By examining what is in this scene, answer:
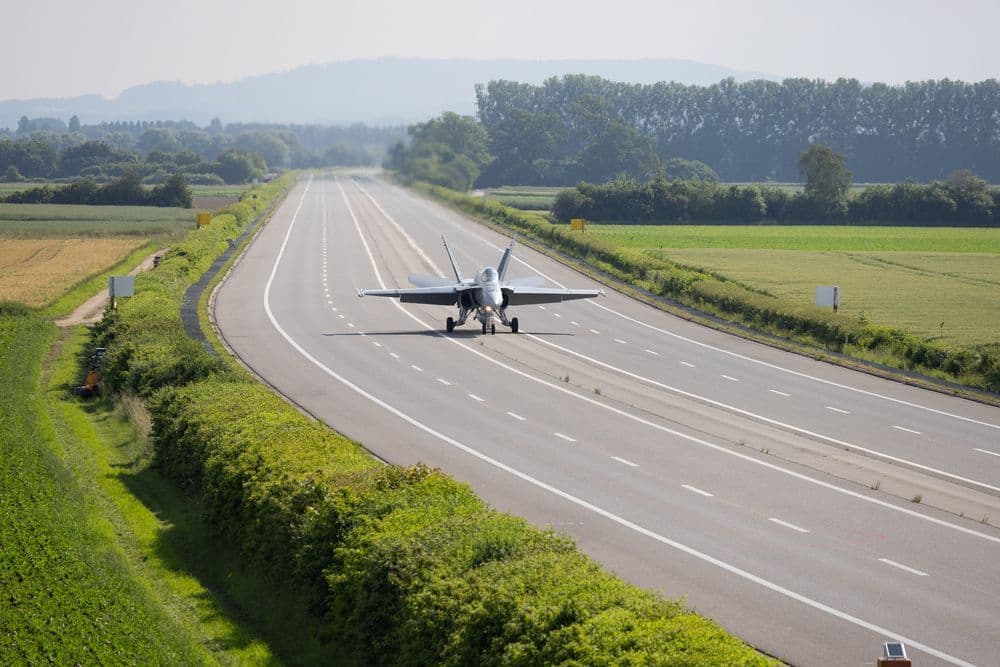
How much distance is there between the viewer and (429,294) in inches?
2105

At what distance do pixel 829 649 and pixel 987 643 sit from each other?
242 cm

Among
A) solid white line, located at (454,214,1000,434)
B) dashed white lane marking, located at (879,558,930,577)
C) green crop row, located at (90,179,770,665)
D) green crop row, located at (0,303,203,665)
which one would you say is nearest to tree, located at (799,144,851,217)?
solid white line, located at (454,214,1000,434)

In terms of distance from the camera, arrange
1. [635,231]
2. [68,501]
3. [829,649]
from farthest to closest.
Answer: [635,231], [68,501], [829,649]

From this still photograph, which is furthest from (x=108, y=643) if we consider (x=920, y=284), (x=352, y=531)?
(x=920, y=284)

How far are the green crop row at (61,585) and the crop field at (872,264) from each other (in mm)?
38767

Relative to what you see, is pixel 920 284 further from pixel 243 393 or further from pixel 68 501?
pixel 68 501

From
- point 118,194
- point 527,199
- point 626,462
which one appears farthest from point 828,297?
Result: point 527,199

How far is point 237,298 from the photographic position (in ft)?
210

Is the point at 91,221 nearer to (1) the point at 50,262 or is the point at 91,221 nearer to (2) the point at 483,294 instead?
(1) the point at 50,262

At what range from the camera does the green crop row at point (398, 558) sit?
13.9m

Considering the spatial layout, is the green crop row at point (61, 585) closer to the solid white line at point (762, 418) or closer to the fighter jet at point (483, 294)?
the solid white line at point (762, 418)

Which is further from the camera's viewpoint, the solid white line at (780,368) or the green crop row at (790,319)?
the green crop row at (790,319)

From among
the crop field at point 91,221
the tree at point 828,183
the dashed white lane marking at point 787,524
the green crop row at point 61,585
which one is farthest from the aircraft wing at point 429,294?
the tree at point 828,183

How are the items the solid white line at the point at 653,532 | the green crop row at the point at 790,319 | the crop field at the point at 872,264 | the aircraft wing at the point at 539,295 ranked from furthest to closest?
the crop field at the point at 872,264 → the aircraft wing at the point at 539,295 → the green crop row at the point at 790,319 → the solid white line at the point at 653,532
